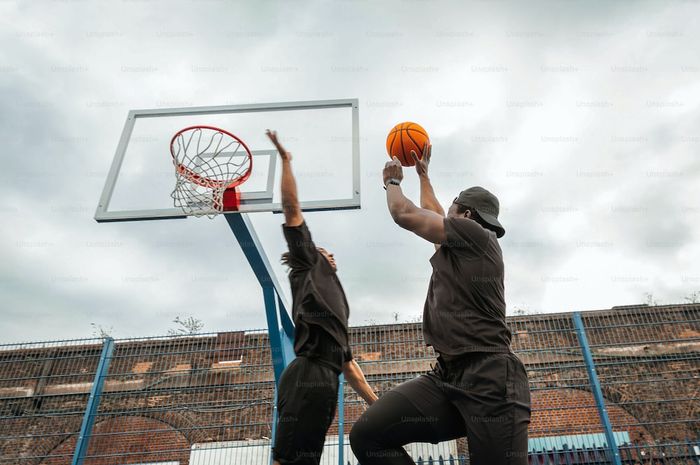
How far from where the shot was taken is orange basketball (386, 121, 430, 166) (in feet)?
14.3

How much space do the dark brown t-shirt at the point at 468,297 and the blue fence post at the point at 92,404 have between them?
611cm

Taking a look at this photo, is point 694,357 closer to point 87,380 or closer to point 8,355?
point 87,380

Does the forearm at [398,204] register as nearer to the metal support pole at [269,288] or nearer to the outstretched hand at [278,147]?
the outstretched hand at [278,147]

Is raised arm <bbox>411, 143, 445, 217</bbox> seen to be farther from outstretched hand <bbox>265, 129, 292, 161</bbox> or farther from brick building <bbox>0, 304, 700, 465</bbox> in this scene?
brick building <bbox>0, 304, 700, 465</bbox>

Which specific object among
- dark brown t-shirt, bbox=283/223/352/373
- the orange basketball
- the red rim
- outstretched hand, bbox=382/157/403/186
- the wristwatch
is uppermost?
the red rim

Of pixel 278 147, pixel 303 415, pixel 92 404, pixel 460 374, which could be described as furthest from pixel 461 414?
pixel 92 404

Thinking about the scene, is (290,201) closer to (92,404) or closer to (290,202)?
(290,202)

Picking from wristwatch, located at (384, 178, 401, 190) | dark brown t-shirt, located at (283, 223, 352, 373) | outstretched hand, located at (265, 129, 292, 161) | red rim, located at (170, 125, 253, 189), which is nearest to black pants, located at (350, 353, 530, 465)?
dark brown t-shirt, located at (283, 223, 352, 373)

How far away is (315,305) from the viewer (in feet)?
10.9

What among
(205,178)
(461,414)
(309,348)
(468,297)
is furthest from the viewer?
(205,178)

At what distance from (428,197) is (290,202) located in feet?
3.48

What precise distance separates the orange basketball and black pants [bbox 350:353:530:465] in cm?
212

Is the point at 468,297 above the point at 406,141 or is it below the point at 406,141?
below

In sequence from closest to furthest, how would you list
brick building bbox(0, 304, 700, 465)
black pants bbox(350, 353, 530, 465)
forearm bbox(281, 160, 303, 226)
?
black pants bbox(350, 353, 530, 465) → forearm bbox(281, 160, 303, 226) → brick building bbox(0, 304, 700, 465)
